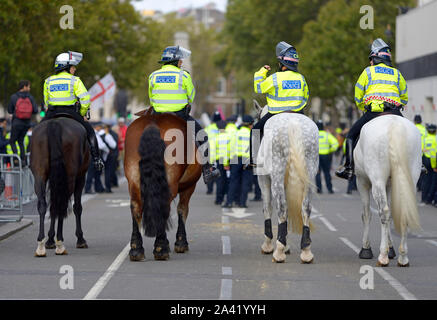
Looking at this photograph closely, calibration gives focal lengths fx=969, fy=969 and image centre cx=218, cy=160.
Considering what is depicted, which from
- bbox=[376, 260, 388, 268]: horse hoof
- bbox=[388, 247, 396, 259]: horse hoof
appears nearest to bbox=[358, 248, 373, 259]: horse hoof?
bbox=[388, 247, 396, 259]: horse hoof

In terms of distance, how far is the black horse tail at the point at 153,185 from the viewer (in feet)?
38.8

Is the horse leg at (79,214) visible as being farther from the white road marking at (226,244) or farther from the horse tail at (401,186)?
the horse tail at (401,186)

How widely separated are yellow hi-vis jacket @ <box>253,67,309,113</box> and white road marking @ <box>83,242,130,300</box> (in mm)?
2761

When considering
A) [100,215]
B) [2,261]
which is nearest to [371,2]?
[100,215]

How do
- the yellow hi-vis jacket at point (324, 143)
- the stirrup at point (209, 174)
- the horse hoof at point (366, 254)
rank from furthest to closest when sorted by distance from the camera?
the yellow hi-vis jacket at point (324, 143)
the stirrup at point (209, 174)
the horse hoof at point (366, 254)

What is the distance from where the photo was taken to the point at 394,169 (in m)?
11.8

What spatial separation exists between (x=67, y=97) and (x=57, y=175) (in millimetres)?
1334

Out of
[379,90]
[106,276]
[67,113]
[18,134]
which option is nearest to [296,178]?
[379,90]

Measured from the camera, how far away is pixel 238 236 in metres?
15.6

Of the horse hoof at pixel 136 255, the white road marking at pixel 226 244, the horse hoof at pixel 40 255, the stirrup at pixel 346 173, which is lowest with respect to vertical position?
the white road marking at pixel 226 244

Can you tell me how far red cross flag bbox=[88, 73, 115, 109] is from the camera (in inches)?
1281

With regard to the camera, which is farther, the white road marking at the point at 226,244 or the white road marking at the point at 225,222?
the white road marking at the point at 225,222

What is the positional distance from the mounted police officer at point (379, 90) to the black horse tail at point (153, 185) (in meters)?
2.68

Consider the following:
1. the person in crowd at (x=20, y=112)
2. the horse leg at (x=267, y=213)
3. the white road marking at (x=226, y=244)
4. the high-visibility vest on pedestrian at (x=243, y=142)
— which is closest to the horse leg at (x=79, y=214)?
the white road marking at (x=226, y=244)
